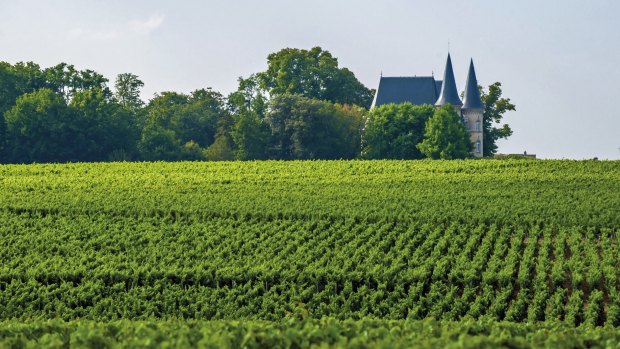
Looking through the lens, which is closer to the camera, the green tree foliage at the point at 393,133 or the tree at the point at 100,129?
the tree at the point at 100,129

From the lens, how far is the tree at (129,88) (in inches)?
4205

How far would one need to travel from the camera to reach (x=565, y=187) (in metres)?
44.0

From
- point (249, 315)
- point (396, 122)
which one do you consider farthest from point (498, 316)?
point (396, 122)

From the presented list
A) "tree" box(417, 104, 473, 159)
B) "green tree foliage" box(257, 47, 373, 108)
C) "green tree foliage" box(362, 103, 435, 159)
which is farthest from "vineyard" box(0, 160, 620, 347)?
"green tree foliage" box(257, 47, 373, 108)

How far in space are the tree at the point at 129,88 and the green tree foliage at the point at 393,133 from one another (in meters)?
29.1

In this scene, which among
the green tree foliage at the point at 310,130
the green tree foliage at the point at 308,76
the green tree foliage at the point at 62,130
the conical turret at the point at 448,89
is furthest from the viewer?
the conical turret at the point at 448,89

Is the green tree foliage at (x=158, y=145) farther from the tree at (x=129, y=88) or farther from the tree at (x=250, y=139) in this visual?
the tree at (x=129, y=88)

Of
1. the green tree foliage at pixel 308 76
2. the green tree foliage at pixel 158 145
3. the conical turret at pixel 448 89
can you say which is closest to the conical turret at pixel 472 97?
the conical turret at pixel 448 89

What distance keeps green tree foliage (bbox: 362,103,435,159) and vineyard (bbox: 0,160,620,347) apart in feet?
122

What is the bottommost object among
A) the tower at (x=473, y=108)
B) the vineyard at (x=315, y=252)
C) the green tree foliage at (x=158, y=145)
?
the vineyard at (x=315, y=252)

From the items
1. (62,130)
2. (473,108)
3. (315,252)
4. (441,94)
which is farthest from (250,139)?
(315,252)

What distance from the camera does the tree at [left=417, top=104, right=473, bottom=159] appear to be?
82.0 meters

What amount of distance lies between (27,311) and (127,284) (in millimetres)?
2943

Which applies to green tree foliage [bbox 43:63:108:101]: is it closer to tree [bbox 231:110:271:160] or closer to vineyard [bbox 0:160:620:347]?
tree [bbox 231:110:271:160]
